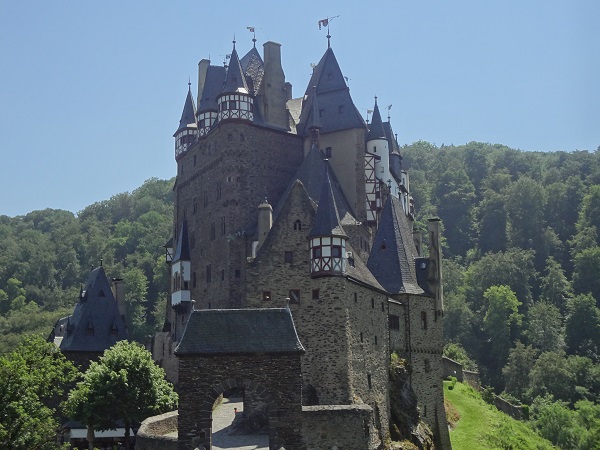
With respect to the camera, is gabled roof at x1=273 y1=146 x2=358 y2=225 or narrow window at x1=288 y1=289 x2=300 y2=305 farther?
gabled roof at x1=273 y1=146 x2=358 y2=225

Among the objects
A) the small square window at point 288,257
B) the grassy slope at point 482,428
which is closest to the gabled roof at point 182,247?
the small square window at point 288,257

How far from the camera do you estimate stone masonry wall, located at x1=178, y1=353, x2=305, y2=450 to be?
35969mm

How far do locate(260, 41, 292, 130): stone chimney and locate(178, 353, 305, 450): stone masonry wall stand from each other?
29.5m

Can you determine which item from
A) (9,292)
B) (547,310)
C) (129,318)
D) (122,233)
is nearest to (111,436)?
(129,318)

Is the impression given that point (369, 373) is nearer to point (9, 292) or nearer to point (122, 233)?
point (9, 292)

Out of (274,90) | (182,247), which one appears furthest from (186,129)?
(182,247)

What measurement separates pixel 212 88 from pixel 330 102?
895 cm

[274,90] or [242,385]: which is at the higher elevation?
[274,90]

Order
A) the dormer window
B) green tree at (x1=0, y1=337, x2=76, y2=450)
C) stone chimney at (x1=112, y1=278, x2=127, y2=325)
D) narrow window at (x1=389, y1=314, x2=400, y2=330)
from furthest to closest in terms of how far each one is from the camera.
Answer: stone chimney at (x1=112, y1=278, x2=127, y2=325) < narrow window at (x1=389, y1=314, x2=400, y2=330) < the dormer window < green tree at (x1=0, y1=337, x2=76, y2=450)

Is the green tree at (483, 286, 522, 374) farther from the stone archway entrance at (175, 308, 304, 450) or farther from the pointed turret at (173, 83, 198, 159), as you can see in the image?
the stone archway entrance at (175, 308, 304, 450)

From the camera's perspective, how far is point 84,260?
14262 cm

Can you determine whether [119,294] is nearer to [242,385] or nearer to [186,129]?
[186,129]

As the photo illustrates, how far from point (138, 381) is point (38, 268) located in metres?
97.3

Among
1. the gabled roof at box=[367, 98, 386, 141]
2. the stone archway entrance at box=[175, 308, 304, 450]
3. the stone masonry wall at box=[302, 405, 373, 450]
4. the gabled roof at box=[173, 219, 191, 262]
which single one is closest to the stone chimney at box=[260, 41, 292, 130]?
the gabled roof at box=[367, 98, 386, 141]
